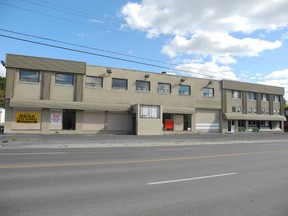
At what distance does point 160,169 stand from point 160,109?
89.7 ft

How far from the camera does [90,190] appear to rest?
7.02m

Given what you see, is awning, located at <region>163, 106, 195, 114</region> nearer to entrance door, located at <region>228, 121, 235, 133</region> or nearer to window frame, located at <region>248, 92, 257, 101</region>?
entrance door, located at <region>228, 121, 235, 133</region>

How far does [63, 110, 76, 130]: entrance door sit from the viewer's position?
34.8 metres

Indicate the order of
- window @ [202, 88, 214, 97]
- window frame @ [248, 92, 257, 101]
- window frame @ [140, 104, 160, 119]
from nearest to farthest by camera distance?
window frame @ [140, 104, 160, 119]
window @ [202, 88, 214, 97]
window frame @ [248, 92, 257, 101]

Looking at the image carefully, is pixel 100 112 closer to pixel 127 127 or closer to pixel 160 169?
pixel 127 127

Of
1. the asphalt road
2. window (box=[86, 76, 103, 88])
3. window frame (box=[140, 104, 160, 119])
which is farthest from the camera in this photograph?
window (box=[86, 76, 103, 88])

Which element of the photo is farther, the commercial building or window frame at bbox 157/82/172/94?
window frame at bbox 157/82/172/94

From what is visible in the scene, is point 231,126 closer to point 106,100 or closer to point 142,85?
point 142,85

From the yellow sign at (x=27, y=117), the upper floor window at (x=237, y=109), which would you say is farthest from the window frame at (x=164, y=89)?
the yellow sign at (x=27, y=117)

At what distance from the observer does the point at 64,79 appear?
35.5 m

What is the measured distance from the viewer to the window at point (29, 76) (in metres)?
33.5

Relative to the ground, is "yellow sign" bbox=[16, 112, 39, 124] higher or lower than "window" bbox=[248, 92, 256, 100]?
lower

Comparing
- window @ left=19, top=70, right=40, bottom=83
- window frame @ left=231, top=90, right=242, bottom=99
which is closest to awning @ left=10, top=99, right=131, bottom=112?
window @ left=19, top=70, right=40, bottom=83

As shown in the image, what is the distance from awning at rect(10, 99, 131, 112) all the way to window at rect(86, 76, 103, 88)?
2.65m
